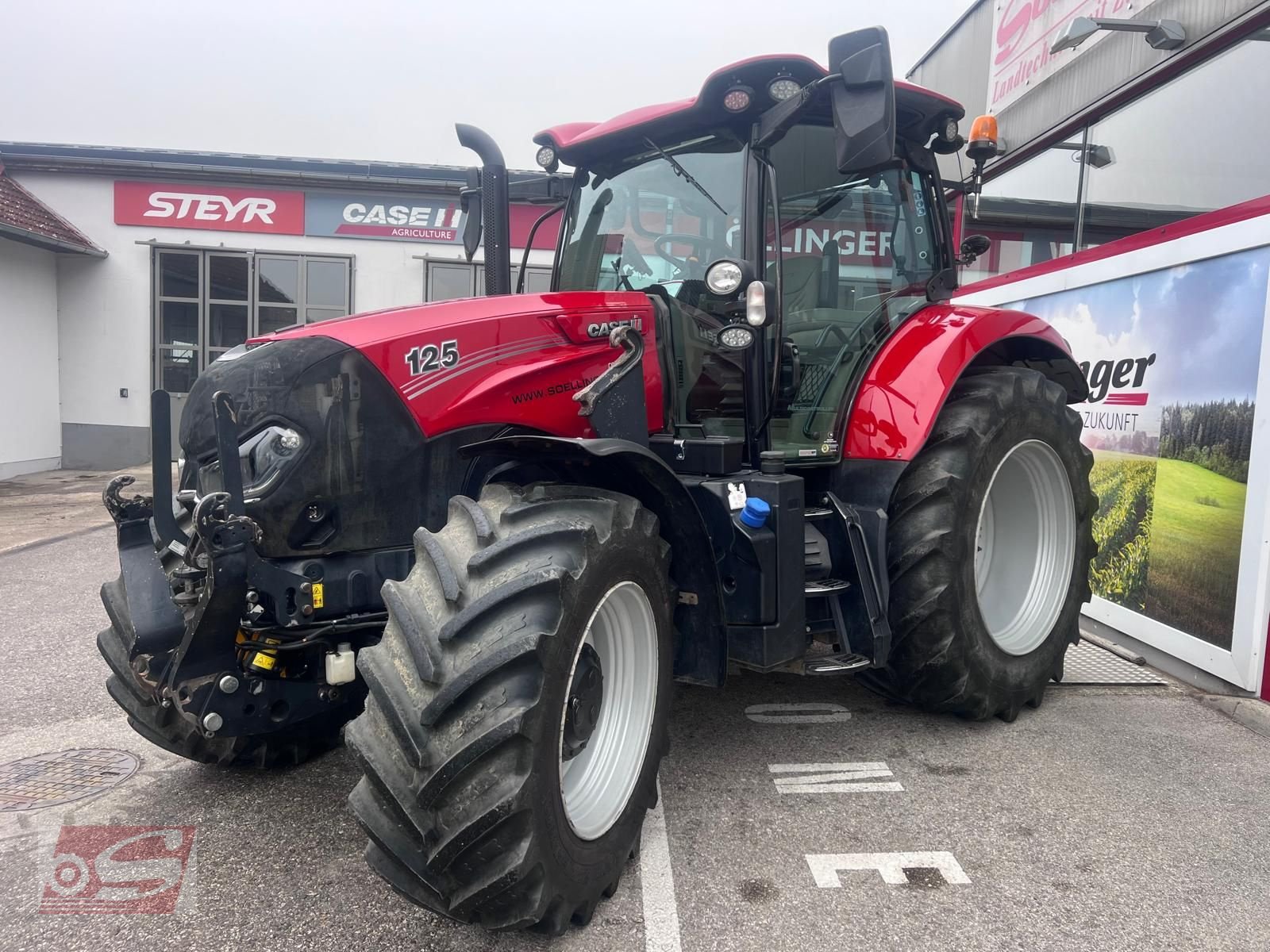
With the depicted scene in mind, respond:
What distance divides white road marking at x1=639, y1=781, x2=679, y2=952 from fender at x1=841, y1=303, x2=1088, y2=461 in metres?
1.58

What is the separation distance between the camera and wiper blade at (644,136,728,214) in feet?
10.5

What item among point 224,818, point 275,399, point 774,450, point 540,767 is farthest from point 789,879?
point 275,399

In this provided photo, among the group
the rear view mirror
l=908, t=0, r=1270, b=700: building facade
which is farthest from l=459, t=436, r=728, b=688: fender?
l=908, t=0, r=1270, b=700: building facade

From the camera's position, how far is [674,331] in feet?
10.5

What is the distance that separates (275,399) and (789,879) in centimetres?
202

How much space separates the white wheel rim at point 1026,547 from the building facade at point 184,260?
32.8 feet

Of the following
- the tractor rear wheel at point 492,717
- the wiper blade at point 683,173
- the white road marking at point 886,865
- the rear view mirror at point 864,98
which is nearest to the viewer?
the tractor rear wheel at point 492,717

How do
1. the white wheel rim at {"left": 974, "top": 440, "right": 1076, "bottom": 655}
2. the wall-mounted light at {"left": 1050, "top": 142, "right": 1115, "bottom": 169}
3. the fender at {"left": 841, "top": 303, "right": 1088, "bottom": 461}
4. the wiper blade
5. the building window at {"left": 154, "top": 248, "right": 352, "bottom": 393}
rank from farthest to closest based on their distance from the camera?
1. the building window at {"left": 154, "top": 248, "right": 352, "bottom": 393}
2. the wall-mounted light at {"left": 1050, "top": 142, "right": 1115, "bottom": 169}
3. the white wheel rim at {"left": 974, "top": 440, "right": 1076, "bottom": 655}
4. the fender at {"left": 841, "top": 303, "right": 1088, "bottom": 461}
5. the wiper blade

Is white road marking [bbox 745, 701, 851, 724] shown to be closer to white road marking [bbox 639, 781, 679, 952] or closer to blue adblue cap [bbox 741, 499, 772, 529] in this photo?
white road marking [bbox 639, 781, 679, 952]

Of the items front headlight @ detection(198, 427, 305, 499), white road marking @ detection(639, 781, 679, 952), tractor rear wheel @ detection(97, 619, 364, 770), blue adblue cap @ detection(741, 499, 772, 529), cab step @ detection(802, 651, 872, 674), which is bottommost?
white road marking @ detection(639, 781, 679, 952)

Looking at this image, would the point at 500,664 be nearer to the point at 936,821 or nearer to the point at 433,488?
the point at 433,488

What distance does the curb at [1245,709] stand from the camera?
3.78m

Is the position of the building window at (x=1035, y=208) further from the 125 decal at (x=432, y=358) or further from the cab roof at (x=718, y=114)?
the 125 decal at (x=432, y=358)

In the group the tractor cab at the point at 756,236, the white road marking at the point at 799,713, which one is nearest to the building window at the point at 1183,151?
the tractor cab at the point at 756,236
